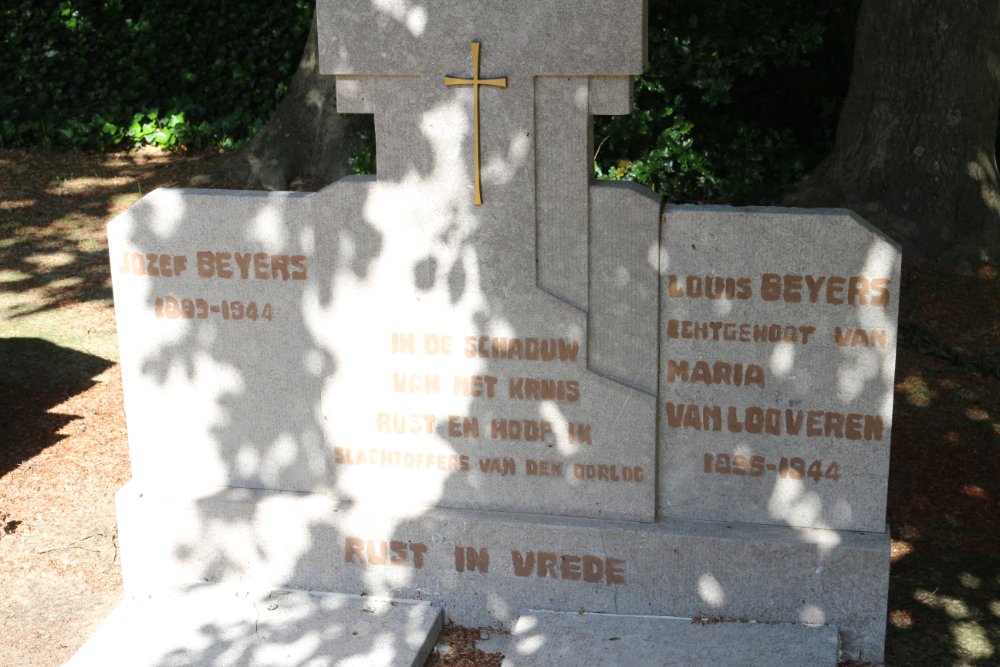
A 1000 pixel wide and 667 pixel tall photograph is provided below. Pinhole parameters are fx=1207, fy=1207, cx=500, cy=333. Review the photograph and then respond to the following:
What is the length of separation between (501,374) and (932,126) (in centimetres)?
537

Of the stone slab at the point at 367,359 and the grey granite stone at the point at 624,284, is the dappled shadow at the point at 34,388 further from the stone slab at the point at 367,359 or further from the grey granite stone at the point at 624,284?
the grey granite stone at the point at 624,284

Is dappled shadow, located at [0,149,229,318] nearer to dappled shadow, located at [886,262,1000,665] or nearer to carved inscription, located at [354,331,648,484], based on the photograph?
carved inscription, located at [354,331,648,484]

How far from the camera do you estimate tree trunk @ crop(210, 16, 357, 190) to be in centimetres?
1161

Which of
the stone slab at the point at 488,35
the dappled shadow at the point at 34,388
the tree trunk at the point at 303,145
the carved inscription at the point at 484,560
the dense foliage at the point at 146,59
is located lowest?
the carved inscription at the point at 484,560

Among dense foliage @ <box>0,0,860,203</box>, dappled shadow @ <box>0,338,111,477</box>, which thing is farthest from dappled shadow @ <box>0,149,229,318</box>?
dappled shadow @ <box>0,338,111,477</box>

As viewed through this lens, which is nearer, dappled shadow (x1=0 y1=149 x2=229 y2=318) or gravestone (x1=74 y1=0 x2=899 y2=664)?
gravestone (x1=74 y1=0 x2=899 y2=664)

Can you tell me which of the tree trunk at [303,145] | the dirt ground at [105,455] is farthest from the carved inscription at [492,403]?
the tree trunk at [303,145]

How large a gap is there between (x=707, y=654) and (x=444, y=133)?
7.96ft

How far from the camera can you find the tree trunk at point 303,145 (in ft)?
38.1

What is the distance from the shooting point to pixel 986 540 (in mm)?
5984

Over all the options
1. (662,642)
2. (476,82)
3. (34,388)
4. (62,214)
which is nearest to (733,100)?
(62,214)

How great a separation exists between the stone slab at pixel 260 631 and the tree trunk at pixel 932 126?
18.3 feet

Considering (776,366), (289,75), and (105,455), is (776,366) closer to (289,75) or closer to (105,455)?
(105,455)

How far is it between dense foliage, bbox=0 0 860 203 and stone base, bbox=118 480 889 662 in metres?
5.58
